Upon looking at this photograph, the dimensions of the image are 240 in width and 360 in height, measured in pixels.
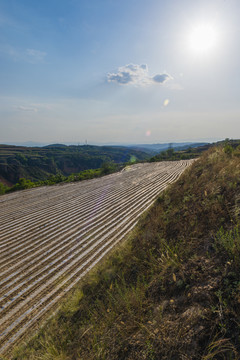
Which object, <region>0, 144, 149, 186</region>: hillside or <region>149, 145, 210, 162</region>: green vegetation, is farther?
<region>0, 144, 149, 186</region>: hillside

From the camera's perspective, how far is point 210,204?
14.3 ft

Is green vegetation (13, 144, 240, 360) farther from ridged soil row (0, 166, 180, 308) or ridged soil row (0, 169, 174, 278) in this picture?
ridged soil row (0, 169, 174, 278)

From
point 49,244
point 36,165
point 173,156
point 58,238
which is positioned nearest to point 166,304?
point 49,244

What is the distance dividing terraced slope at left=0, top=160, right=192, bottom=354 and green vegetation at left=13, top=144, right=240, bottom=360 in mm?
775

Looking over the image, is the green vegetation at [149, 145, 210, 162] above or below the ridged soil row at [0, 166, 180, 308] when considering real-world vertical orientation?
above

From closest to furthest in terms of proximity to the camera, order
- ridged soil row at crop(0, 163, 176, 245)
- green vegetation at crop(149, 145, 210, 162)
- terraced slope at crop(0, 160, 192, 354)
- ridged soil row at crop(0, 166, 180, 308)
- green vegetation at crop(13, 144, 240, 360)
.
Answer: green vegetation at crop(13, 144, 240, 360), terraced slope at crop(0, 160, 192, 354), ridged soil row at crop(0, 166, 180, 308), ridged soil row at crop(0, 163, 176, 245), green vegetation at crop(149, 145, 210, 162)

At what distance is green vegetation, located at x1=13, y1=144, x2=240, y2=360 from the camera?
6.19 ft

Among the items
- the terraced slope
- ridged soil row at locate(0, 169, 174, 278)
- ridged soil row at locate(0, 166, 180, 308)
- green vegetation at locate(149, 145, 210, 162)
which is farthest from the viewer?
green vegetation at locate(149, 145, 210, 162)

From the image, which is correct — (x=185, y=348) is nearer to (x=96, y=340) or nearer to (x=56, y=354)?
(x=96, y=340)

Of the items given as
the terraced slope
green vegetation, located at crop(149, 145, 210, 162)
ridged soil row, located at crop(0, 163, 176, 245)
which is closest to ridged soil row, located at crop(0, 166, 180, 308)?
the terraced slope

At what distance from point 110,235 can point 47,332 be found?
366 cm

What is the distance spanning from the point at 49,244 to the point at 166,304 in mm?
4942

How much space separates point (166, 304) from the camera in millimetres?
2467

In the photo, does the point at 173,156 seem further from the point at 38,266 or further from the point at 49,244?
the point at 38,266
